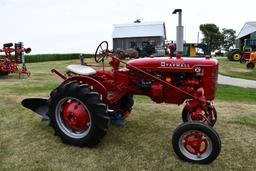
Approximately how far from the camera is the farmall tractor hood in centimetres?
434

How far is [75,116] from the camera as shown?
439 cm

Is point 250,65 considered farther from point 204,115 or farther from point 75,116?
point 75,116

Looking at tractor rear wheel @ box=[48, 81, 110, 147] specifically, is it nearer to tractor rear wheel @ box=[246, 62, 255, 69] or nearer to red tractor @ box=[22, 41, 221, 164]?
red tractor @ box=[22, 41, 221, 164]

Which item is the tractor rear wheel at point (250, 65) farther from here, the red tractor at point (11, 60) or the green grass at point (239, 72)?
the red tractor at point (11, 60)

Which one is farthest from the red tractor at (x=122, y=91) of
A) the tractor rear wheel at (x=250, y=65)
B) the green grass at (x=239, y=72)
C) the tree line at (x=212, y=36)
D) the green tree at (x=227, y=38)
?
the green tree at (x=227, y=38)

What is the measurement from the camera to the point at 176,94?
456cm

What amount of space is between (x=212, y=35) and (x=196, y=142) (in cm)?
7022

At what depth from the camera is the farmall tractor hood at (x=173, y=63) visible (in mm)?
4336

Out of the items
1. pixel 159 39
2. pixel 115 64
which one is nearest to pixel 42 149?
pixel 115 64

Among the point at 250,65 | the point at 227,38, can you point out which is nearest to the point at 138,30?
the point at 250,65

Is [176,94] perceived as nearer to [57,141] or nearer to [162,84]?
[162,84]

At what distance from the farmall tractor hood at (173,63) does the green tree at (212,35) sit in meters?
68.8

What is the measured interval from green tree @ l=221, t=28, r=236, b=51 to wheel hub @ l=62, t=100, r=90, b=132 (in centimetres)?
7594

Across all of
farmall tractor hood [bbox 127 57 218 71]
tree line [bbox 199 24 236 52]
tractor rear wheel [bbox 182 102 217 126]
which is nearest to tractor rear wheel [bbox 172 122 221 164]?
tractor rear wheel [bbox 182 102 217 126]
